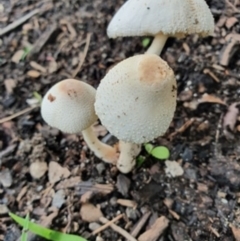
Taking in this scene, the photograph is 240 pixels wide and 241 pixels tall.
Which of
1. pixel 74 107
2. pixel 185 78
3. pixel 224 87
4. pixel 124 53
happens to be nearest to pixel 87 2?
pixel 124 53

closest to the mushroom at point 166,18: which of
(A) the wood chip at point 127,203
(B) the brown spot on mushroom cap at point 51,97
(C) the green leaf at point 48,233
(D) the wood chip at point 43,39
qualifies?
(B) the brown spot on mushroom cap at point 51,97

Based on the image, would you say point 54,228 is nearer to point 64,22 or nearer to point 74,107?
point 74,107

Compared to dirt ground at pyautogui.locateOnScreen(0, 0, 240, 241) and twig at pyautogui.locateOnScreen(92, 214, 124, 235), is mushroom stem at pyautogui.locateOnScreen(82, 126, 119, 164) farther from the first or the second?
twig at pyautogui.locateOnScreen(92, 214, 124, 235)

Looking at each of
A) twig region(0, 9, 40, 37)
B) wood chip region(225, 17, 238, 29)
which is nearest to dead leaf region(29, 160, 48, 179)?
twig region(0, 9, 40, 37)

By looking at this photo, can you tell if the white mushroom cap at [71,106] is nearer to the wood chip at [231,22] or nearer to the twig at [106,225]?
the twig at [106,225]

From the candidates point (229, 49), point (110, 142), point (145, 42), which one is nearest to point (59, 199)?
point (110, 142)

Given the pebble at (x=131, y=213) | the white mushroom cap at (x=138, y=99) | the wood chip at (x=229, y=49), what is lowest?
the pebble at (x=131, y=213)

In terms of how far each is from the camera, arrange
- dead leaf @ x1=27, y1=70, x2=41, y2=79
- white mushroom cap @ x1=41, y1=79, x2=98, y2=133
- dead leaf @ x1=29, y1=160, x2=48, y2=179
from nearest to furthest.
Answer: white mushroom cap @ x1=41, y1=79, x2=98, y2=133 → dead leaf @ x1=29, y1=160, x2=48, y2=179 → dead leaf @ x1=27, y1=70, x2=41, y2=79
